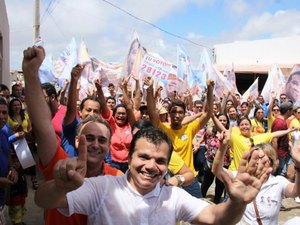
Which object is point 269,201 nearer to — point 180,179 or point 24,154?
point 180,179

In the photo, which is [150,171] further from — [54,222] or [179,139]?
[179,139]

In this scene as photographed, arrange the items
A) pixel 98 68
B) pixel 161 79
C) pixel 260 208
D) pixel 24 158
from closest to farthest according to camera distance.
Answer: pixel 24 158 < pixel 260 208 < pixel 161 79 < pixel 98 68

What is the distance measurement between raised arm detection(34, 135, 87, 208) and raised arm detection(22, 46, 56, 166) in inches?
11.9

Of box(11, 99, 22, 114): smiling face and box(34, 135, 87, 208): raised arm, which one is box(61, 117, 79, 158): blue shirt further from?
box(11, 99, 22, 114): smiling face

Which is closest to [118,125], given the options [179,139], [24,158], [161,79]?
[179,139]

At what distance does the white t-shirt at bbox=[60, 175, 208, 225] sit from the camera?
5.42 feet

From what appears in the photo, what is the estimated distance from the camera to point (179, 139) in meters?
4.13

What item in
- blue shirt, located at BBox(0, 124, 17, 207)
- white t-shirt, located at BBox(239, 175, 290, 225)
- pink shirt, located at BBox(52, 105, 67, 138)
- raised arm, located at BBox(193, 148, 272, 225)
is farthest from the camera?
pink shirt, located at BBox(52, 105, 67, 138)

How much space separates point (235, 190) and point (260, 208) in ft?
4.96

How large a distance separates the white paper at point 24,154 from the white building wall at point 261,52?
26.6m

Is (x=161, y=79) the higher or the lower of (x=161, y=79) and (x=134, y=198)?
the higher

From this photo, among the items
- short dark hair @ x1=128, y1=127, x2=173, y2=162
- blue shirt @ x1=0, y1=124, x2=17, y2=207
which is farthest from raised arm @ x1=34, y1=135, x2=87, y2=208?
blue shirt @ x1=0, y1=124, x2=17, y2=207

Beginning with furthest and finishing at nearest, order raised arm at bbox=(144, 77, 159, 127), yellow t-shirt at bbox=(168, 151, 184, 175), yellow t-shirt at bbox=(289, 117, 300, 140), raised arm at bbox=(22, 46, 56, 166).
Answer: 1. yellow t-shirt at bbox=(289, 117, 300, 140)
2. raised arm at bbox=(144, 77, 159, 127)
3. yellow t-shirt at bbox=(168, 151, 184, 175)
4. raised arm at bbox=(22, 46, 56, 166)

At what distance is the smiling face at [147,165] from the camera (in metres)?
1.70
